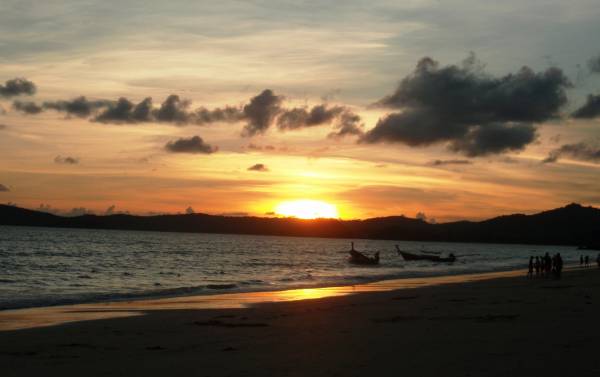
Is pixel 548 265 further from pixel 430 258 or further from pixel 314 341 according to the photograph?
pixel 430 258

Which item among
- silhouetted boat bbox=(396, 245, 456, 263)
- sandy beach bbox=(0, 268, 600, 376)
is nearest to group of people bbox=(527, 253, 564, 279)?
sandy beach bbox=(0, 268, 600, 376)

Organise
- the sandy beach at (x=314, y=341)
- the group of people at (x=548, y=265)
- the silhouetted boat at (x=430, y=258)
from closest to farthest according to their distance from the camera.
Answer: the sandy beach at (x=314, y=341)
the group of people at (x=548, y=265)
the silhouetted boat at (x=430, y=258)

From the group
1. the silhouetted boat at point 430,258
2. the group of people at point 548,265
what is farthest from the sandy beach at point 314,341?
the silhouetted boat at point 430,258

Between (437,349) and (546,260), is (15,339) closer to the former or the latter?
(437,349)

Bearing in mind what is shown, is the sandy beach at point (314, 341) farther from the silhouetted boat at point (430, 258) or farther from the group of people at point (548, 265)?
the silhouetted boat at point (430, 258)

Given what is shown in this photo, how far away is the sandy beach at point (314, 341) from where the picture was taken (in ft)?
35.5

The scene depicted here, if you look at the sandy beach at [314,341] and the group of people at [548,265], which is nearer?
the sandy beach at [314,341]

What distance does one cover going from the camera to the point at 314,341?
13766 mm

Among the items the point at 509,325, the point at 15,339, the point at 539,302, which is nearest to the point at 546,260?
the point at 539,302

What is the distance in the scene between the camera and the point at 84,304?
85.9 ft

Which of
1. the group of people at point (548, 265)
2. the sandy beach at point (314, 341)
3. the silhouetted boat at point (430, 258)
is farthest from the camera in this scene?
the silhouetted boat at point (430, 258)

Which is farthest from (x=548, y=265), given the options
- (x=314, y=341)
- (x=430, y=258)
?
(x=430, y=258)

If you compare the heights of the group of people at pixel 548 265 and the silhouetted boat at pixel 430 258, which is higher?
the group of people at pixel 548 265

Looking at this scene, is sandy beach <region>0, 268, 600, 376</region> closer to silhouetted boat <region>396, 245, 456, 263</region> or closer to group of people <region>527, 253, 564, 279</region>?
group of people <region>527, 253, 564, 279</region>
